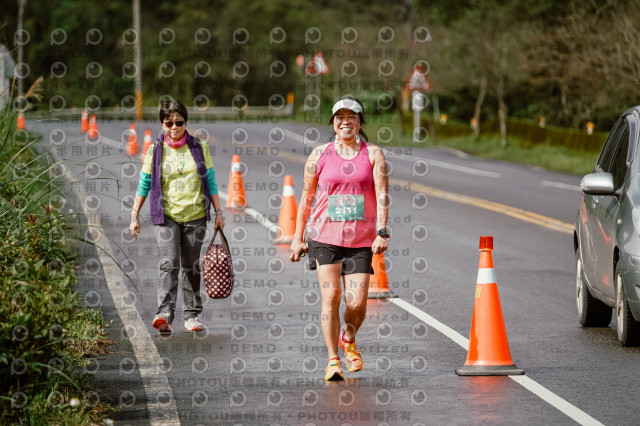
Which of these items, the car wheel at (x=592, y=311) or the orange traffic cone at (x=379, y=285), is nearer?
the car wheel at (x=592, y=311)

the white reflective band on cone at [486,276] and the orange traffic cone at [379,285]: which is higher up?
the white reflective band on cone at [486,276]

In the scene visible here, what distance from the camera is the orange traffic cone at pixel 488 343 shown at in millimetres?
8984

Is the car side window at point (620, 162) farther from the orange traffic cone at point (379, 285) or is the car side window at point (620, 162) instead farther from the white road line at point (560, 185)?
the white road line at point (560, 185)

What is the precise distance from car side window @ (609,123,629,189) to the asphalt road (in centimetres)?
129

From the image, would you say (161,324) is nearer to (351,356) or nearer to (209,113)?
(351,356)

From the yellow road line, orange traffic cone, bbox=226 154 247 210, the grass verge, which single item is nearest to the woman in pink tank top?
the grass verge

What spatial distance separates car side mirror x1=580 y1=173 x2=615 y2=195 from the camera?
993cm

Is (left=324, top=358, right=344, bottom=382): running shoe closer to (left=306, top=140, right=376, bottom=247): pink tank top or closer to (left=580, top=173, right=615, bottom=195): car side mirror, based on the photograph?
(left=306, top=140, right=376, bottom=247): pink tank top

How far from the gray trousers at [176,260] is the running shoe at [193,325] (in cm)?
4

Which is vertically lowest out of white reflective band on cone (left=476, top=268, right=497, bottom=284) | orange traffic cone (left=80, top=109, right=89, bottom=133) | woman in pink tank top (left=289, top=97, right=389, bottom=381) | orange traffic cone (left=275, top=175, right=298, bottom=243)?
orange traffic cone (left=80, top=109, right=89, bottom=133)

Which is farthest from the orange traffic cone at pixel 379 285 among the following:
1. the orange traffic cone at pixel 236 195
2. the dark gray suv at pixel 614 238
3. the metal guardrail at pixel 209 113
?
the metal guardrail at pixel 209 113

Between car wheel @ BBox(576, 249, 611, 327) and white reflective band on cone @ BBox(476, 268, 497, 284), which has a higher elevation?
white reflective band on cone @ BBox(476, 268, 497, 284)

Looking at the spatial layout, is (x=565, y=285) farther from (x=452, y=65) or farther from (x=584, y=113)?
(x=452, y=65)

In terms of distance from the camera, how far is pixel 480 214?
21453mm
